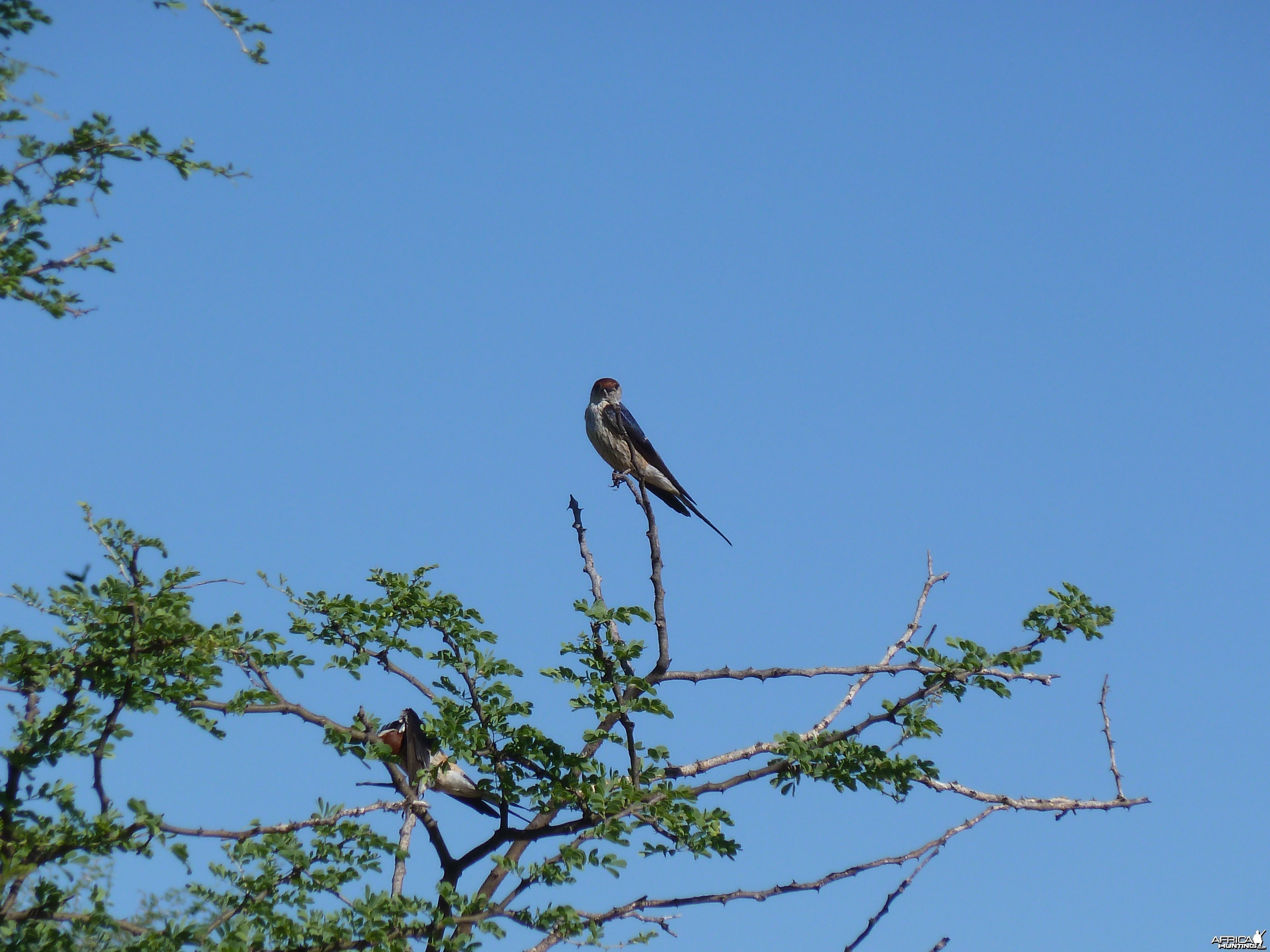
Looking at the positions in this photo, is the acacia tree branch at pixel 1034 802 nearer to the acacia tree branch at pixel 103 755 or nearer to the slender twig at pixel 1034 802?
the slender twig at pixel 1034 802

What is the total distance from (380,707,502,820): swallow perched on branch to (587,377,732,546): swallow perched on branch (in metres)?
3.17

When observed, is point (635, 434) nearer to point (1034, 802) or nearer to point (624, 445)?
point (624, 445)

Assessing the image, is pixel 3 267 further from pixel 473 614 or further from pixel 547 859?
pixel 547 859

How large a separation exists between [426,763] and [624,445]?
421cm

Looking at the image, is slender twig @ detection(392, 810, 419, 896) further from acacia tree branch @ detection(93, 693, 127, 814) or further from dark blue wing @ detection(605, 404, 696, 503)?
dark blue wing @ detection(605, 404, 696, 503)

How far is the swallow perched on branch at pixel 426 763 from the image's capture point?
5391mm

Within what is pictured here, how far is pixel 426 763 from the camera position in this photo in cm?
555

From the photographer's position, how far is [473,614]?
541cm

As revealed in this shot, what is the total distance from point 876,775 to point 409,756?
2101mm

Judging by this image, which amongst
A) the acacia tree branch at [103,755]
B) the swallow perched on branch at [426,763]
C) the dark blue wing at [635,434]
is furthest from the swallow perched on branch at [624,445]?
the acacia tree branch at [103,755]

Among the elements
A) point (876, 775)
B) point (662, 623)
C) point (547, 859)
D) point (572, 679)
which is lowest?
point (547, 859)

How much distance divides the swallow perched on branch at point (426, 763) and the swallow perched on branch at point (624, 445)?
3167 millimetres

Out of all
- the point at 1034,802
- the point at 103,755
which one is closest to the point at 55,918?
the point at 103,755

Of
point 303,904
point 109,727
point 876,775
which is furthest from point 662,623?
point 109,727
